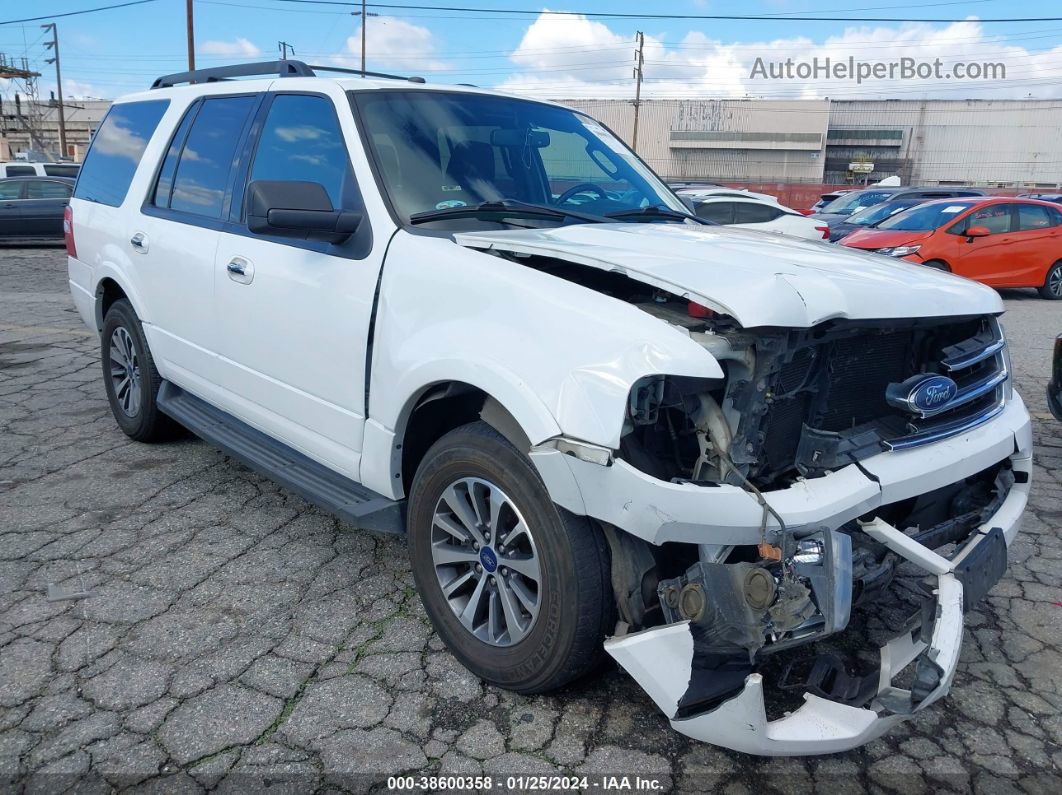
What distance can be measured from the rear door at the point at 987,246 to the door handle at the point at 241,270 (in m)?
11.6

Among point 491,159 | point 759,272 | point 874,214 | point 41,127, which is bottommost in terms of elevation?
point 874,214

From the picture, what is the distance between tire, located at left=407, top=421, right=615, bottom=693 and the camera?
232 cm

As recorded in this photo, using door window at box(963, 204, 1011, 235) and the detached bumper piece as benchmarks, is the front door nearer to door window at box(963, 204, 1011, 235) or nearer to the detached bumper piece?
the detached bumper piece

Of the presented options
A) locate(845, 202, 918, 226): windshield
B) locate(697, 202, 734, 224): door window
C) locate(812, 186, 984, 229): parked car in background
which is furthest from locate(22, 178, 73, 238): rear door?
locate(812, 186, 984, 229): parked car in background

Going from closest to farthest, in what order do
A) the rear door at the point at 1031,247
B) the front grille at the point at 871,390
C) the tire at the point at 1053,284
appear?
the front grille at the point at 871,390 → the rear door at the point at 1031,247 → the tire at the point at 1053,284

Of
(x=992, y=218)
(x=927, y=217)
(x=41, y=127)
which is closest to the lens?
(x=992, y=218)

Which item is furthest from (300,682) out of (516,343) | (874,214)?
(874,214)

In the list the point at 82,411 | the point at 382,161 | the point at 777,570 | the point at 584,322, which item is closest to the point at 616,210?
the point at 382,161

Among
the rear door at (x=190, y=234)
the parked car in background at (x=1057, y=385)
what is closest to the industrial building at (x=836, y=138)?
the parked car in background at (x=1057, y=385)

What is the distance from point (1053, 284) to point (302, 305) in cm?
1362

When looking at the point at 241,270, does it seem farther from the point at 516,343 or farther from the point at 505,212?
the point at 516,343

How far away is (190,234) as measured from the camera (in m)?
3.94

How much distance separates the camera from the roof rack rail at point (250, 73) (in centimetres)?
381

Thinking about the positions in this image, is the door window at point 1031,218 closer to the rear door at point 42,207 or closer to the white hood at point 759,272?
the white hood at point 759,272
